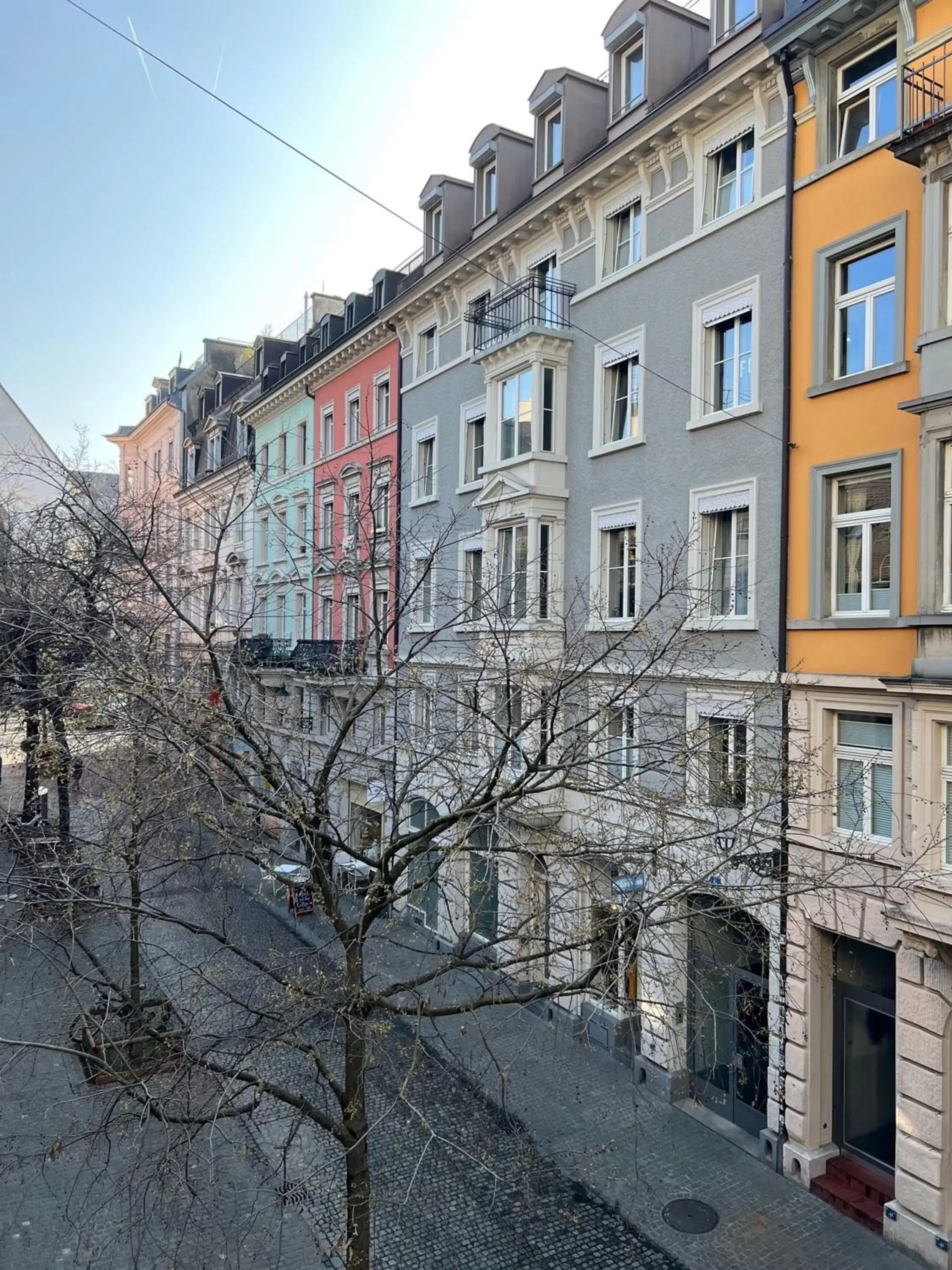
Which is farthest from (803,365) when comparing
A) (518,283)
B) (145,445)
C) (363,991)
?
(145,445)

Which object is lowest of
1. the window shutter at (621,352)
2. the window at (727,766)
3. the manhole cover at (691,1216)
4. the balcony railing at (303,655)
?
the manhole cover at (691,1216)

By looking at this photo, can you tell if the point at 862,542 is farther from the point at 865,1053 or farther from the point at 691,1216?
the point at 691,1216

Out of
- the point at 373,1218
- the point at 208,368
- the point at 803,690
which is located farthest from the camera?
the point at 208,368

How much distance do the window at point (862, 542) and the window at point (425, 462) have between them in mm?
11781

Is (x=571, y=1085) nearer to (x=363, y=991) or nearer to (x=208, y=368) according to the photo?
(x=363, y=991)

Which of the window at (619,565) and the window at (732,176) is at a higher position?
the window at (732,176)

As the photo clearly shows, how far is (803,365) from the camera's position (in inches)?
511

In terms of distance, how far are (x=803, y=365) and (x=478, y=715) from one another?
7930 millimetres

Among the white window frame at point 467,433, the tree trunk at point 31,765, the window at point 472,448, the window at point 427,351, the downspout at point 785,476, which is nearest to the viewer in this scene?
the downspout at point 785,476

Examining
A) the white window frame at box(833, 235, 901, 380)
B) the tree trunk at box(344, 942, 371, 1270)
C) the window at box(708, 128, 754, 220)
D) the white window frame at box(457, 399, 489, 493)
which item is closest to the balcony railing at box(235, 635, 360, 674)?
the tree trunk at box(344, 942, 371, 1270)

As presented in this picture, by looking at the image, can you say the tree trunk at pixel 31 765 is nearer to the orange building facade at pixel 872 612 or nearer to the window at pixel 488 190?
the orange building facade at pixel 872 612

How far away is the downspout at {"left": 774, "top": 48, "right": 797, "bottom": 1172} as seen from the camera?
12945mm

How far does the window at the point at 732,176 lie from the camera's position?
555 inches

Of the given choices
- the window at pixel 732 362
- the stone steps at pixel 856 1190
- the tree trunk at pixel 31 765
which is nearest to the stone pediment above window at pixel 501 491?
the window at pixel 732 362
